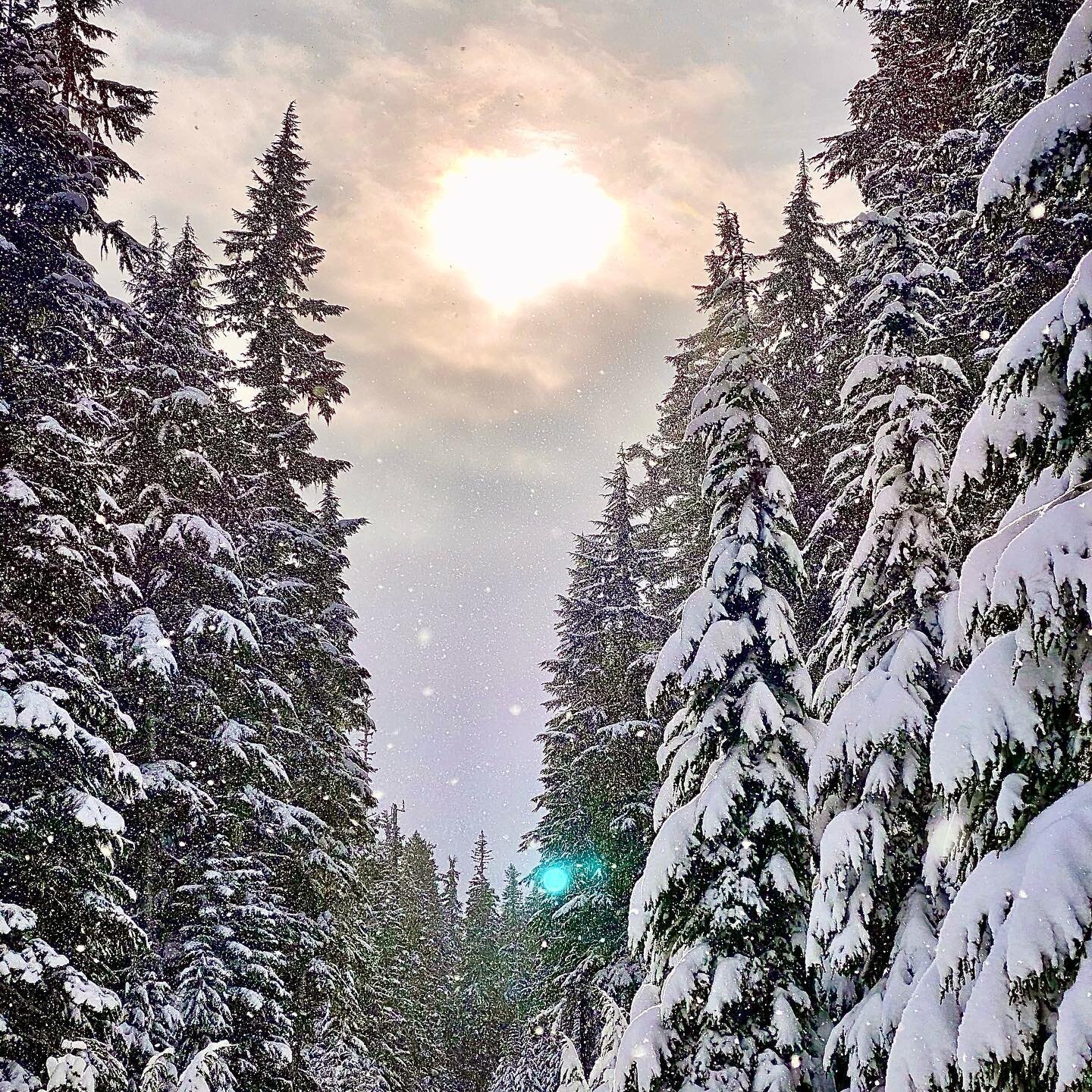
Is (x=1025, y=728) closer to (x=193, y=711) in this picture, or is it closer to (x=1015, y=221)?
(x=1015, y=221)

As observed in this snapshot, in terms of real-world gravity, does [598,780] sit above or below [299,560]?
below

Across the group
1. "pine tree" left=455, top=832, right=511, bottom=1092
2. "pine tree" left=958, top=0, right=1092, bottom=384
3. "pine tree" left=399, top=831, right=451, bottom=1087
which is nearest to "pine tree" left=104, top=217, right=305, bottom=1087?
"pine tree" left=958, top=0, right=1092, bottom=384

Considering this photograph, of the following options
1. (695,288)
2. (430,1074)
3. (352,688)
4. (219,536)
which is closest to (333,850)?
(352,688)

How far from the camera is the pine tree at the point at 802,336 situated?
17750 mm

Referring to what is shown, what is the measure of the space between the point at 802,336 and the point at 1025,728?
18.8 m

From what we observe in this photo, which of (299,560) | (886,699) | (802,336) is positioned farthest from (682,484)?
(886,699)

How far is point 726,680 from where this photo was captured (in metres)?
9.77

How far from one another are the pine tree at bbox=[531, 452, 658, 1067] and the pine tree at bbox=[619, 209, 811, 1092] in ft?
28.8

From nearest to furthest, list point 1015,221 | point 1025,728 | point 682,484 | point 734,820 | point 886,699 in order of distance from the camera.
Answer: point 1025,728, point 886,699, point 734,820, point 1015,221, point 682,484

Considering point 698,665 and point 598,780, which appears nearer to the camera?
point 698,665

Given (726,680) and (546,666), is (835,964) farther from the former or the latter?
(546,666)

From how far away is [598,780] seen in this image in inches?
758

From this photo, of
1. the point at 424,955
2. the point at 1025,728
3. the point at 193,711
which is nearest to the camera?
the point at 1025,728

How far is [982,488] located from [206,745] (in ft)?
41.7
